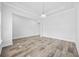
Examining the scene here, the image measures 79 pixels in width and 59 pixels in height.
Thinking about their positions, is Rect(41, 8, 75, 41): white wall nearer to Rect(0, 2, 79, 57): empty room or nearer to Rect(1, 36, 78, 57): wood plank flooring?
Rect(0, 2, 79, 57): empty room

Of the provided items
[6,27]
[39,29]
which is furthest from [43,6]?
[6,27]

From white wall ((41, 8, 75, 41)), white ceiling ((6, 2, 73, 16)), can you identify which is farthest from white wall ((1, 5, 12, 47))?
white wall ((41, 8, 75, 41))

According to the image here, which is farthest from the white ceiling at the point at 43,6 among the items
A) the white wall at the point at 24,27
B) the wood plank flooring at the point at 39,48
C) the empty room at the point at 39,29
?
the wood plank flooring at the point at 39,48

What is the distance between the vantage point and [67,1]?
4.31ft

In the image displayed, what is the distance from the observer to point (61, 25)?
135cm

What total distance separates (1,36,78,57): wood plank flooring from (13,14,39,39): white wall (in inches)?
3.9

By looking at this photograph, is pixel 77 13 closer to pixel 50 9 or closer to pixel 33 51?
pixel 50 9

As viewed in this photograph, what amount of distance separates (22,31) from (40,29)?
359mm

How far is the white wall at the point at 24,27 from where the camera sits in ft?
4.39

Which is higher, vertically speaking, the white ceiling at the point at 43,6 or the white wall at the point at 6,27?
the white ceiling at the point at 43,6

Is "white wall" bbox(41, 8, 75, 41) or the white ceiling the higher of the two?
the white ceiling

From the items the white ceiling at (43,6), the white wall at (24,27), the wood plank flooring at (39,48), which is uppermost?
the white ceiling at (43,6)

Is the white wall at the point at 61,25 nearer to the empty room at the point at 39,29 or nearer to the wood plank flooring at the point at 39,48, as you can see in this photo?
the empty room at the point at 39,29

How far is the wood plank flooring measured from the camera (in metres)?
1.34
